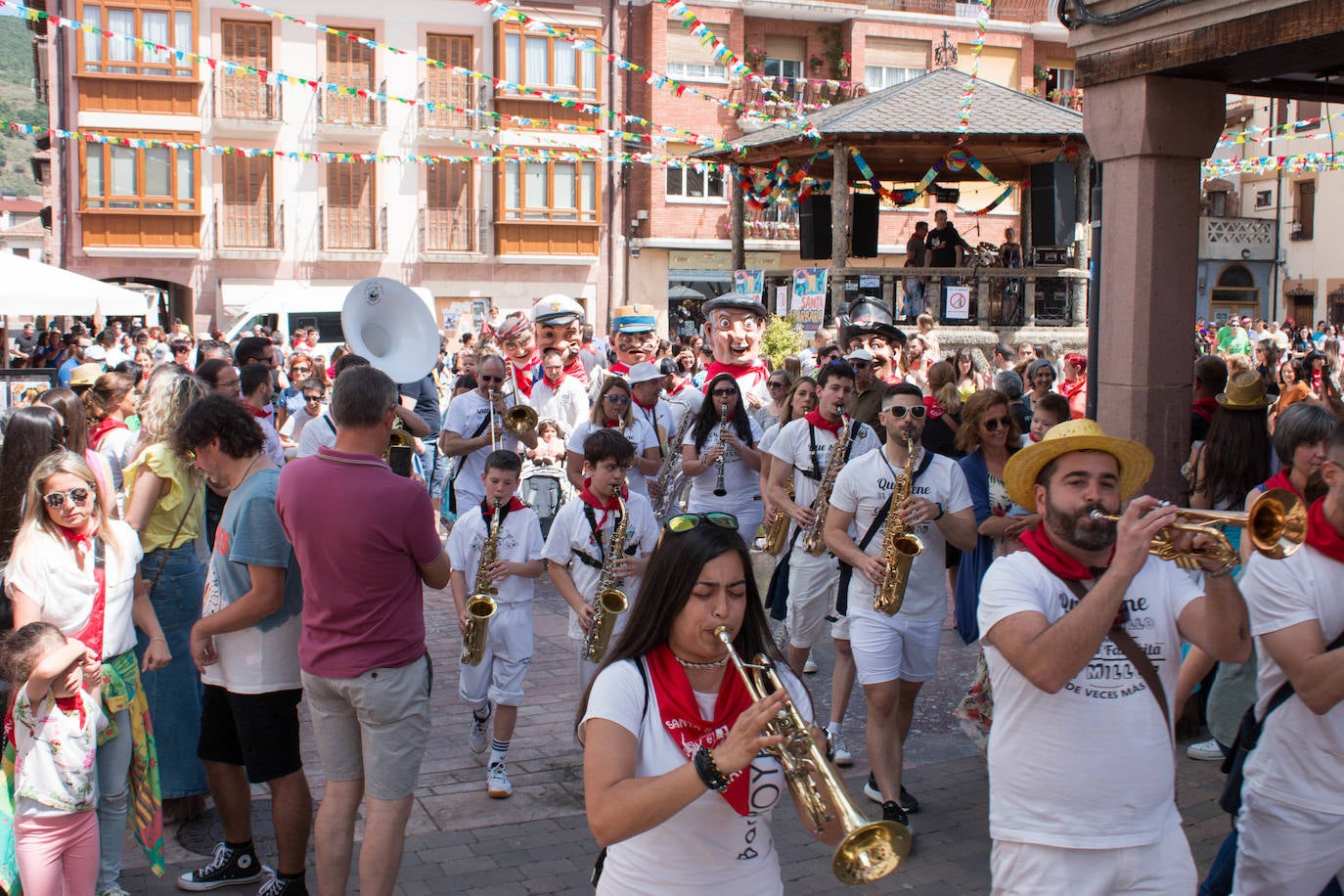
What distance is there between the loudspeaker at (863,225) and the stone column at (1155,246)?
1338cm

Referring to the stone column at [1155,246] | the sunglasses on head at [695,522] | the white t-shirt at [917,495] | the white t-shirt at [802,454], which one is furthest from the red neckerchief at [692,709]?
the stone column at [1155,246]

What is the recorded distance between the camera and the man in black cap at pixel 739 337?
352 inches

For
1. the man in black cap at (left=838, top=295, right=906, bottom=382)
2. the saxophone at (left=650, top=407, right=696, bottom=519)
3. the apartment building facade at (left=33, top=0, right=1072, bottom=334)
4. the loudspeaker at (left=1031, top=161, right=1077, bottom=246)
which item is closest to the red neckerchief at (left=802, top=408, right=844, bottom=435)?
the saxophone at (left=650, top=407, right=696, bottom=519)

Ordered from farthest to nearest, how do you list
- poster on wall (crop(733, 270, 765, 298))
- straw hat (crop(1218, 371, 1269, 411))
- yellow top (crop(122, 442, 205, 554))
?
poster on wall (crop(733, 270, 765, 298)) → straw hat (crop(1218, 371, 1269, 411)) → yellow top (crop(122, 442, 205, 554))

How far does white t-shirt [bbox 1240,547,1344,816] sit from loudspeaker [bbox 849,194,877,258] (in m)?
16.9

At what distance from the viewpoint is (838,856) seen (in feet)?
8.00

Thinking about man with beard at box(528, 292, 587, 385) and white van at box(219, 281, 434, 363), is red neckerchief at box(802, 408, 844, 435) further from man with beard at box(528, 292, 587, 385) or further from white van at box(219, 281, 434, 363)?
white van at box(219, 281, 434, 363)

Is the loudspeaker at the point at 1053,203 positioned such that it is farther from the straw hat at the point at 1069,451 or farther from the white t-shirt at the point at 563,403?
the straw hat at the point at 1069,451

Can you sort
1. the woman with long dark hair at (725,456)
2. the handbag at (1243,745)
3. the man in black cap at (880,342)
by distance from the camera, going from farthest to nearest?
the man in black cap at (880,342) < the woman with long dark hair at (725,456) < the handbag at (1243,745)

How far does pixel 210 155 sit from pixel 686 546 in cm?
3012

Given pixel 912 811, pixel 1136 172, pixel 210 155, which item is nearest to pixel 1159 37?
pixel 1136 172

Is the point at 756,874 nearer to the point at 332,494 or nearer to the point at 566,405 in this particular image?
the point at 332,494

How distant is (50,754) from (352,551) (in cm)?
111

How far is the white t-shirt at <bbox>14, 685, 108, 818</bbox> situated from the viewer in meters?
3.99
